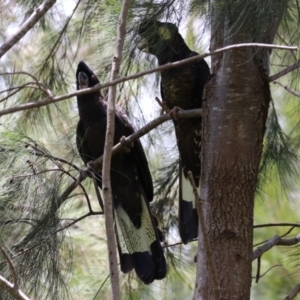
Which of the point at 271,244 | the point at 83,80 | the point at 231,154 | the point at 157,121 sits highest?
the point at 83,80

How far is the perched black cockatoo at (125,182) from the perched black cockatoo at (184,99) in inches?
6.1

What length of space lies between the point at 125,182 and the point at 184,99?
1.29ft

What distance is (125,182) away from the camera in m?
2.57

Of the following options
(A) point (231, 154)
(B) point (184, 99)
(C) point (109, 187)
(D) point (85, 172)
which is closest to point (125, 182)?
(B) point (184, 99)

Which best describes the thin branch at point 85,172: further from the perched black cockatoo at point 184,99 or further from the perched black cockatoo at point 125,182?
the perched black cockatoo at point 125,182

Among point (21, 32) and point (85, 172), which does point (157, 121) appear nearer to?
point (85, 172)

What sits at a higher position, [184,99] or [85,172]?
[184,99]

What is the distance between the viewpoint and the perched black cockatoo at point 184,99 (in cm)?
214

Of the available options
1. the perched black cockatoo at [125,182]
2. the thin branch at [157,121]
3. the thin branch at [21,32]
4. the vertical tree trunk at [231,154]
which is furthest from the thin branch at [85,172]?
the thin branch at [21,32]

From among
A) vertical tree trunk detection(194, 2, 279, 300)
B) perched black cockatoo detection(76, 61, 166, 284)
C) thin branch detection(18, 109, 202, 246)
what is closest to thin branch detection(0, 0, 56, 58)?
vertical tree trunk detection(194, 2, 279, 300)

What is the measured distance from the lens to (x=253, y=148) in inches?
71.8

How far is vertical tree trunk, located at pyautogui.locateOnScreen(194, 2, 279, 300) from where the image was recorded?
1.72m

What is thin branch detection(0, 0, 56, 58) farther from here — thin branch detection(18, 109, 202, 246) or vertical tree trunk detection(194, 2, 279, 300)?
thin branch detection(18, 109, 202, 246)

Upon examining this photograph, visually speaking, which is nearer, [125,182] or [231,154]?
[231,154]
